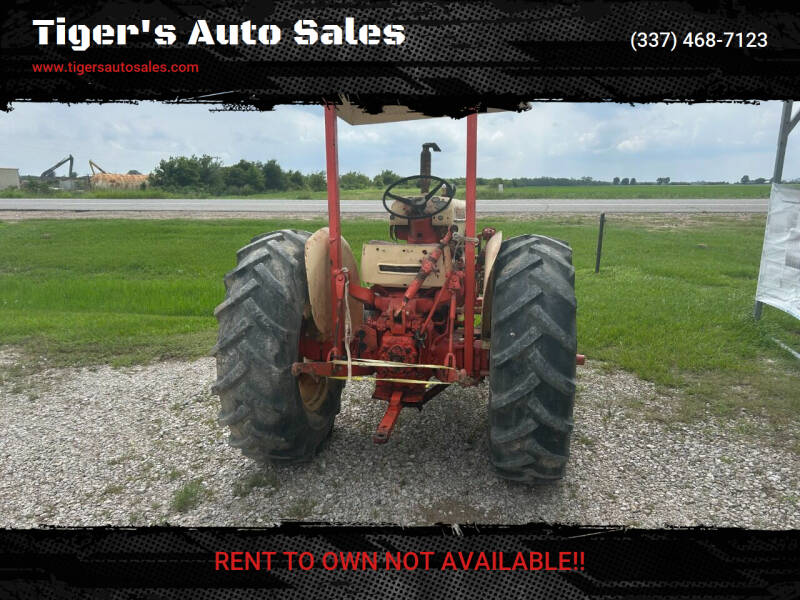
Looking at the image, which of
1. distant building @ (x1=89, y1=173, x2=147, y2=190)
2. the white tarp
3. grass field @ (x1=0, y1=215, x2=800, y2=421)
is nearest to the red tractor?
grass field @ (x1=0, y1=215, x2=800, y2=421)

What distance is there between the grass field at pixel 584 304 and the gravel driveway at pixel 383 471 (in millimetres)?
844

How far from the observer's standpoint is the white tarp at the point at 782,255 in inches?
244

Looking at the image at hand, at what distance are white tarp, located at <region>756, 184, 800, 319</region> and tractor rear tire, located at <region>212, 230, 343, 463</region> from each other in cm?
572

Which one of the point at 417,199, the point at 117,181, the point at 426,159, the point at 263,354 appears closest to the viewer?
the point at 263,354

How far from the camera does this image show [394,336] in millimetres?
3596

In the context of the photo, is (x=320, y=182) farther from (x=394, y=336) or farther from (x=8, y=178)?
(x=8, y=178)

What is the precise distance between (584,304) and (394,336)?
5.11 metres

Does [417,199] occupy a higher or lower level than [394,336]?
higher

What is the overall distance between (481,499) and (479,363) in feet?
2.78

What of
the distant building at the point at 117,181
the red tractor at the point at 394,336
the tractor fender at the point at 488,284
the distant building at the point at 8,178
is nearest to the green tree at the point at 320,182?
the red tractor at the point at 394,336

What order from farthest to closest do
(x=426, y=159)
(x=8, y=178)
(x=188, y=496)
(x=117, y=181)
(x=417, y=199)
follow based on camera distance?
(x=8, y=178)
(x=117, y=181)
(x=426, y=159)
(x=417, y=199)
(x=188, y=496)

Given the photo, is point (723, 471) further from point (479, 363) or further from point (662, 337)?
point (662, 337)

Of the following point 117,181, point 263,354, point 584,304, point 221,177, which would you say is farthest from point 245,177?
point 263,354

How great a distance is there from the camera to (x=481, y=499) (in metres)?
3.32
